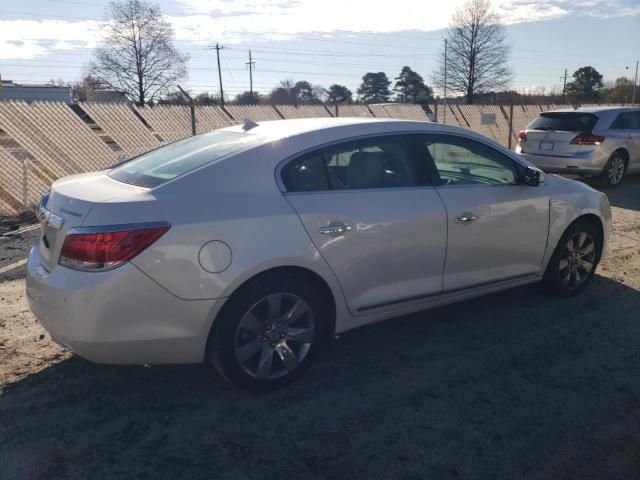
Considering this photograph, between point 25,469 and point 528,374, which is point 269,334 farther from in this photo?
point 528,374

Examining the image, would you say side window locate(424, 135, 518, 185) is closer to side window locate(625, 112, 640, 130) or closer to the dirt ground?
the dirt ground

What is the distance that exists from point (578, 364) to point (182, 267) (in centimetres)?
→ 265

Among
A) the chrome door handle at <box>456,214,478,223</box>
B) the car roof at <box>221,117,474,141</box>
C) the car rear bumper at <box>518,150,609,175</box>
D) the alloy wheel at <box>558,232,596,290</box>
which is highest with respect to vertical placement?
the car roof at <box>221,117,474,141</box>

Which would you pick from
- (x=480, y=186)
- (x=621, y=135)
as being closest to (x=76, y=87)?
(x=621, y=135)

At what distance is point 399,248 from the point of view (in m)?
3.62

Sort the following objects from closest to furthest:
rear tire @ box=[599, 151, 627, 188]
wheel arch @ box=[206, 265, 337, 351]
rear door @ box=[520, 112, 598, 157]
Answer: wheel arch @ box=[206, 265, 337, 351] < rear door @ box=[520, 112, 598, 157] < rear tire @ box=[599, 151, 627, 188]

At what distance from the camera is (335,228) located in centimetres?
335

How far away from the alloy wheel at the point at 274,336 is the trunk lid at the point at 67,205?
3.09 ft

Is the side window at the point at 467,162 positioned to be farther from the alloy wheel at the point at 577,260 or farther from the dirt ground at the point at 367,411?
the dirt ground at the point at 367,411

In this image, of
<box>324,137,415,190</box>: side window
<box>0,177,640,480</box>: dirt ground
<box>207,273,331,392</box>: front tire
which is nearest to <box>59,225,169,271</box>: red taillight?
<box>207,273,331,392</box>: front tire

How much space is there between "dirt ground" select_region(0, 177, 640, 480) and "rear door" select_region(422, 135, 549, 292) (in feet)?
1.60

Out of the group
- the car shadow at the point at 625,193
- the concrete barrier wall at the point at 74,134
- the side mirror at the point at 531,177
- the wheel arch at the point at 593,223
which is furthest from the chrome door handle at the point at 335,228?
the car shadow at the point at 625,193

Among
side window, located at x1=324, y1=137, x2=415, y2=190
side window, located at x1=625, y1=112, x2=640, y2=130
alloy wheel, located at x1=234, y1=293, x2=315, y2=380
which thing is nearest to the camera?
alloy wheel, located at x1=234, y1=293, x2=315, y2=380

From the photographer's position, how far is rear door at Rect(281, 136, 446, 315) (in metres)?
3.35
